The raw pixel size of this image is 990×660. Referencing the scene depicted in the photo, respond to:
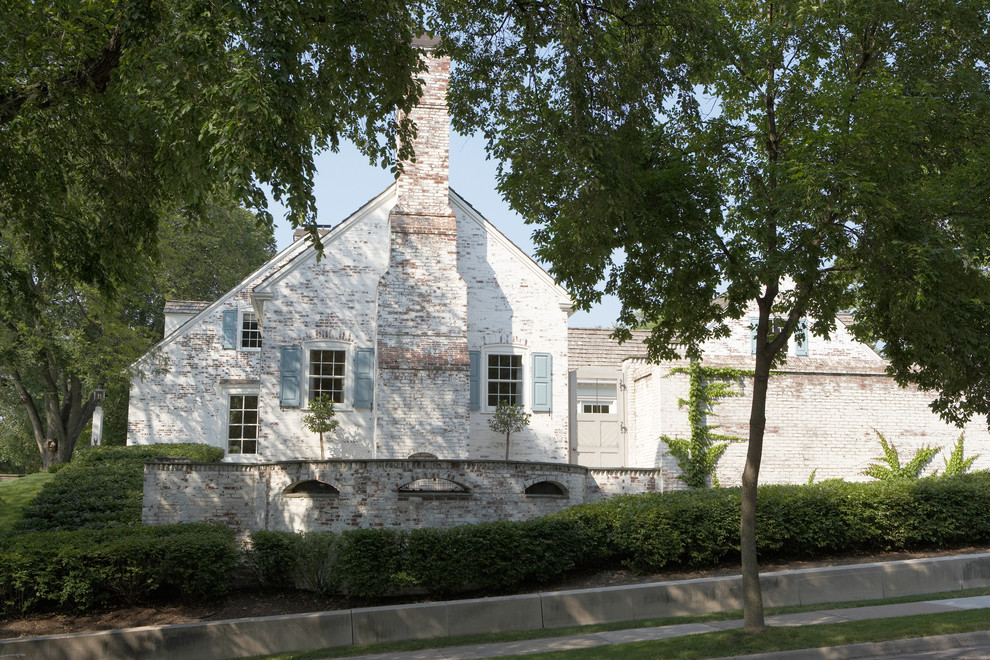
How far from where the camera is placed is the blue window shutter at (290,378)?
64.8 ft

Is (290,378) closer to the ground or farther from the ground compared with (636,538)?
farther from the ground

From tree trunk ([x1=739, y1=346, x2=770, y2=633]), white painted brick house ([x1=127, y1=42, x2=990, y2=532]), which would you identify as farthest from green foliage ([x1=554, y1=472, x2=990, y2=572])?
white painted brick house ([x1=127, y1=42, x2=990, y2=532])

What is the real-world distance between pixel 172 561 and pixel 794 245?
9.02 m

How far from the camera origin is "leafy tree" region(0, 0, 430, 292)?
7.77 meters

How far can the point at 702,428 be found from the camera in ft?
66.6

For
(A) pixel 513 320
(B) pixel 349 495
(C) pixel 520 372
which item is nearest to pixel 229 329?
(A) pixel 513 320

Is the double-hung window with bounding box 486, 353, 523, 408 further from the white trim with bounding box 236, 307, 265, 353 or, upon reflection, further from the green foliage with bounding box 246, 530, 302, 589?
the white trim with bounding box 236, 307, 265, 353

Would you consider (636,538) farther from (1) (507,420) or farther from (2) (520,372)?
(2) (520,372)

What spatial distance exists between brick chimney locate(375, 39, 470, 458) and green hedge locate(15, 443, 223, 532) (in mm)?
5173

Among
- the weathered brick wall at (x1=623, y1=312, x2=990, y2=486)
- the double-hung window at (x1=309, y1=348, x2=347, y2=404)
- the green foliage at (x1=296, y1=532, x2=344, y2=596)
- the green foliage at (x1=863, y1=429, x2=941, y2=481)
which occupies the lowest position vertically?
the green foliage at (x1=296, y1=532, x2=344, y2=596)

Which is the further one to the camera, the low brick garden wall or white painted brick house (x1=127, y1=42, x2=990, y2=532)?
white painted brick house (x1=127, y1=42, x2=990, y2=532)

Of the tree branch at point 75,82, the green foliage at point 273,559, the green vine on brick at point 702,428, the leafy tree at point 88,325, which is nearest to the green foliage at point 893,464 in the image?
the green vine on brick at point 702,428

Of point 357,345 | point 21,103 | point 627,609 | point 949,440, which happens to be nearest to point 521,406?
point 357,345

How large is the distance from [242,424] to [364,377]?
24.4 feet
